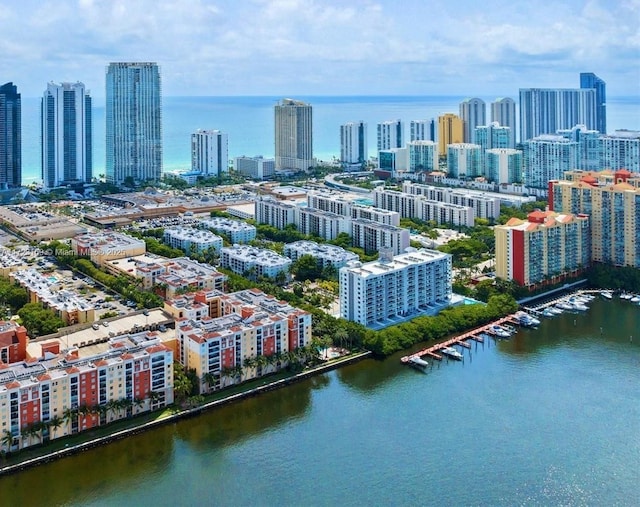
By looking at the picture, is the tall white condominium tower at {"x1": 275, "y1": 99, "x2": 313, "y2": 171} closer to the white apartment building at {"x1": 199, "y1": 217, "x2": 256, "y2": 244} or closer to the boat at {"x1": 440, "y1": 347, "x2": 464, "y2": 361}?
the white apartment building at {"x1": 199, "y1": 217, "x2": 256, "y2": 244}

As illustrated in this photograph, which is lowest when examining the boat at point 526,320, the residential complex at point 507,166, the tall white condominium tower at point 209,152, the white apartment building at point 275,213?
the boat at point 526,320

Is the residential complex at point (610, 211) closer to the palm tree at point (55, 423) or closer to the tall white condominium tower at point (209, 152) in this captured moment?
the palm tree at point (55, 423)

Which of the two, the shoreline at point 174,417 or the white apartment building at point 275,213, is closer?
the shoreline at point 174,417

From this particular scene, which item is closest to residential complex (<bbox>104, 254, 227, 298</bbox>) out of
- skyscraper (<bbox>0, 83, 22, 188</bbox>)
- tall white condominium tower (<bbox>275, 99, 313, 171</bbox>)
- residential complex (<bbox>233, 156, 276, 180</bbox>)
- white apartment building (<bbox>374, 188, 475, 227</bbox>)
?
white apartment building (<bbox>374, 188, 475, 227</bbox>)

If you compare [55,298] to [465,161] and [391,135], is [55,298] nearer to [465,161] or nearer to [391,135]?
[465,161]

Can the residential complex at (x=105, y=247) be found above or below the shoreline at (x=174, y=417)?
above

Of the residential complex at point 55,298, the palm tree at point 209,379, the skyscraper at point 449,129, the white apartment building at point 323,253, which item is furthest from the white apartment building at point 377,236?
the skyscraper at point 449,129
